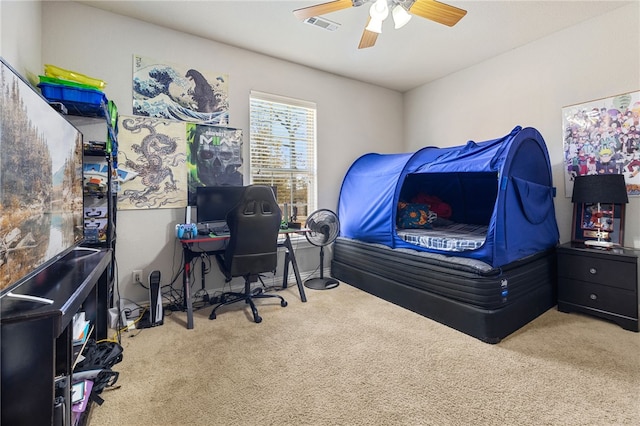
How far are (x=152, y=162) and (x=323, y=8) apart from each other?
2.00 metres

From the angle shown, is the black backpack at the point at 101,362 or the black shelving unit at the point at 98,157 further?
the black shelving unit at the point at 98,157

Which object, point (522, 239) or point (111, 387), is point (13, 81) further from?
point (522, 239)

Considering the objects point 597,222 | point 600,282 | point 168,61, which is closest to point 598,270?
point 600,282

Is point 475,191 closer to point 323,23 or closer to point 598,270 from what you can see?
point 598,270

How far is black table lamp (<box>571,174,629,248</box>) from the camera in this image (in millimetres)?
2412

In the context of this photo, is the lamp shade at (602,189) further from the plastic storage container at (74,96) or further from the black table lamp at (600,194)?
the plastic storage container at (74,96)

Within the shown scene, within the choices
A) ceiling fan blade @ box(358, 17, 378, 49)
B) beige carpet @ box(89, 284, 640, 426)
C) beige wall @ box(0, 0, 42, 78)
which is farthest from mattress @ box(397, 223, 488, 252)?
beige wall @ box(0, 0, 42, 78)

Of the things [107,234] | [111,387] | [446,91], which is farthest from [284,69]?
[111,387]

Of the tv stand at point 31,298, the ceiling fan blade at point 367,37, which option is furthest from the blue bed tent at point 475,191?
the tv stand at point 31,298

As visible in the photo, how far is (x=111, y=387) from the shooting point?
1.63 m

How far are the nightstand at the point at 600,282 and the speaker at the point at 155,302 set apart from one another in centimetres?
353

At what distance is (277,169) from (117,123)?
1.61 metres

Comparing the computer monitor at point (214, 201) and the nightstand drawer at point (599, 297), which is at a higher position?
the computer monitor at point (214, 201)

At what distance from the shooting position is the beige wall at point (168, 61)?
2.42 meters
